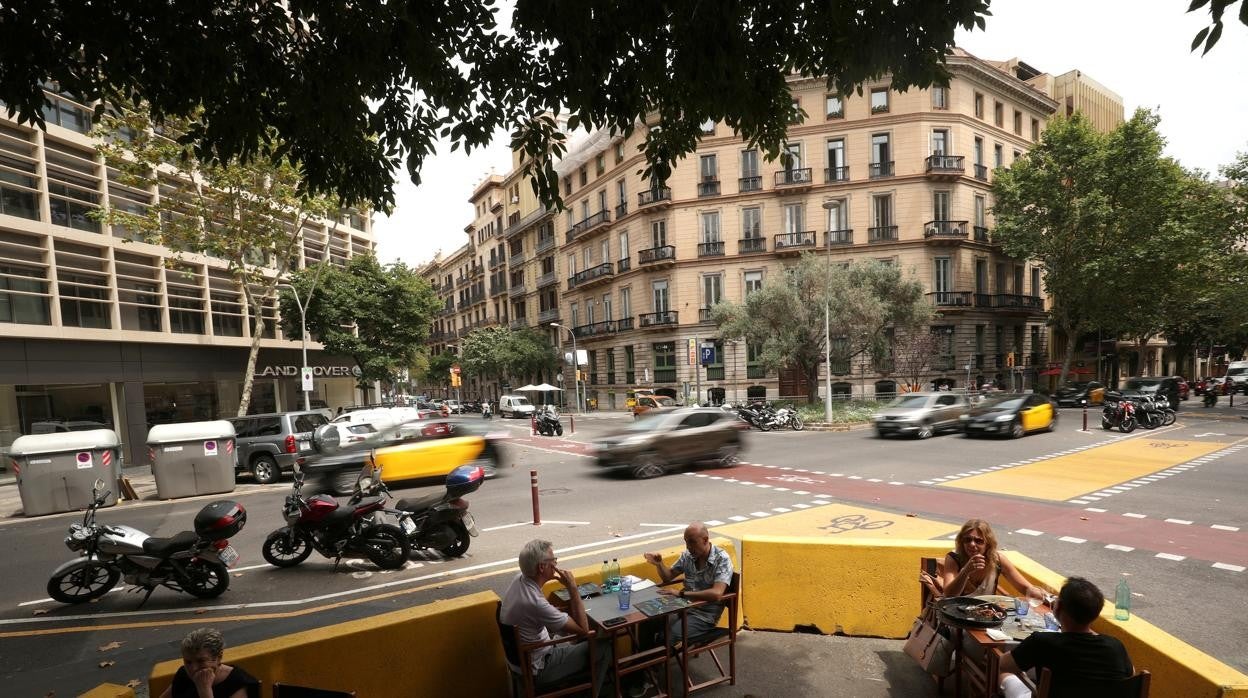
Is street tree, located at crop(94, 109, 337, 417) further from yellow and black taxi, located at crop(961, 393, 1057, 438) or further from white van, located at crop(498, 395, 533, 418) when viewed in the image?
Answer: yellow and black taxi, located at crop(961, 393, 1057, 438)

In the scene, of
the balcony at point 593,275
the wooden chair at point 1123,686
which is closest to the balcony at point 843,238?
the balcony at point 593,275

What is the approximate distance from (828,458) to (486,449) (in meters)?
8.93

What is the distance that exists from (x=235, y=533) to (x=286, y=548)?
1042 mm

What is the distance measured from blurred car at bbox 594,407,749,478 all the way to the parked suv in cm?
815

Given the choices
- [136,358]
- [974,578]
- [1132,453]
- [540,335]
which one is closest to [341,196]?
[974,578]

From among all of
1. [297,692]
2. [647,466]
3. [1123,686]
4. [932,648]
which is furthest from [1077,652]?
[647,466]

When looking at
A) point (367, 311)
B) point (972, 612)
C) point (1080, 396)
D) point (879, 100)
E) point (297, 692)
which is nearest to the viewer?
point (297, 692)

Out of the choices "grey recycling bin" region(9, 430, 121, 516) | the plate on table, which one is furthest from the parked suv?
the plate on table

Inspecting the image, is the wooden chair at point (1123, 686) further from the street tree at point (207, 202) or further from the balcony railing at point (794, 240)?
the balcony railing at point (794, 240)

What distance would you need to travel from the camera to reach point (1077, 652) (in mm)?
3074

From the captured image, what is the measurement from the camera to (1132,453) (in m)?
15.0

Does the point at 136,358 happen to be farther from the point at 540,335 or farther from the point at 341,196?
the point at 540,335

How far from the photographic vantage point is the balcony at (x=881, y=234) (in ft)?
120

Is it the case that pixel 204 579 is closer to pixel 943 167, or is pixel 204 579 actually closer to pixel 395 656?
pixel 395 656
